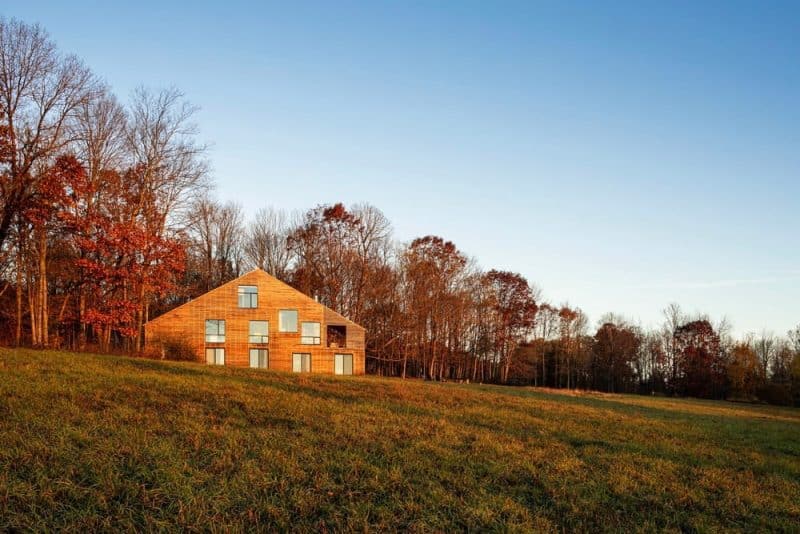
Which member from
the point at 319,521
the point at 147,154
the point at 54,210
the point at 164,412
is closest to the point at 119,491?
the point at 319,521

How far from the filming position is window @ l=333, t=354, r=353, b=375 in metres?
40.6

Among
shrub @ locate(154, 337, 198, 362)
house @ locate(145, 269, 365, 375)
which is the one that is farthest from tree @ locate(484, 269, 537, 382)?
shrub @ locate(154, 337, 198, 362)

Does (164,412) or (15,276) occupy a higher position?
(15,276)

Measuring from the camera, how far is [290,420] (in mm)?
9414

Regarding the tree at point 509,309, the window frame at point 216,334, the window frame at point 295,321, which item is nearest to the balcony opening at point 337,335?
the window frame at point 295,321

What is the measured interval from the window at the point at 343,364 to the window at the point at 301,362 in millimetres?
2032

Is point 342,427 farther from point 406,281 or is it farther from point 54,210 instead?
point 406,281

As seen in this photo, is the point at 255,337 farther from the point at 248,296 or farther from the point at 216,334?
the point at 248,296

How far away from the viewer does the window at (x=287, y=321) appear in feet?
129

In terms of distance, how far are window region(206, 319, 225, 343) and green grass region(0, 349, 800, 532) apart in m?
26.4

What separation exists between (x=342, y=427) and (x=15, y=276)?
28.7m

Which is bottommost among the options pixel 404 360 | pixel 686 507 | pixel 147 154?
pixel 404 360

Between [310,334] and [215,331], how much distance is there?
665 centimetres

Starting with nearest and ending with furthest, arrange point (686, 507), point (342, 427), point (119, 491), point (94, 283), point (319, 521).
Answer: point (319, 521) < point (119, 491) < point (686, 507) < point (342, 427) < point (94, 283)
